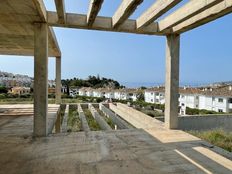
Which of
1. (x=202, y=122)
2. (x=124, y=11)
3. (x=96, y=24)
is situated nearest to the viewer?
(x=124, y=11)

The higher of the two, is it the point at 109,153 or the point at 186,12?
the point at 186,12

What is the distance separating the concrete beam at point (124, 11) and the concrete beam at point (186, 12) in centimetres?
99

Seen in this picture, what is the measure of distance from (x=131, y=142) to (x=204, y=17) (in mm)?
2627

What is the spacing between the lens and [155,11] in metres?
3.61

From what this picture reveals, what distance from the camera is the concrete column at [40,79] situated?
4.34 metres

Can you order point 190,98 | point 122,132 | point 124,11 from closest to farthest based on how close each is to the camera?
point 124,11
point 122,132
point 190,98

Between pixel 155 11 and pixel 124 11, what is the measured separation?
0.53 metres

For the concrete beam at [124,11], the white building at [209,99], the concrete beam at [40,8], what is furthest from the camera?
the white building at [209,99]

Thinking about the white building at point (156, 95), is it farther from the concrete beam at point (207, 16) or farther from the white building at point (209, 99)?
the concrete beam at point (207, 16)

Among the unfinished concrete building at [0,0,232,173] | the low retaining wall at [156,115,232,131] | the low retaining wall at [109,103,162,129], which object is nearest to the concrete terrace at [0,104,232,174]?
the unfinished concrete building at [0,0,232,173]

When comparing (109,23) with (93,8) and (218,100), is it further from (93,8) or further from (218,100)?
(218,100)

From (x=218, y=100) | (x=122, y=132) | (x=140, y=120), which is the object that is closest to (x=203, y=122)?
(x=140, y=120)

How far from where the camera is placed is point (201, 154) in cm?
337

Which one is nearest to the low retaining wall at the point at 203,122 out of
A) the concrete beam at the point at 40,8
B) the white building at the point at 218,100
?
the concrete beam at the point at 40,8
